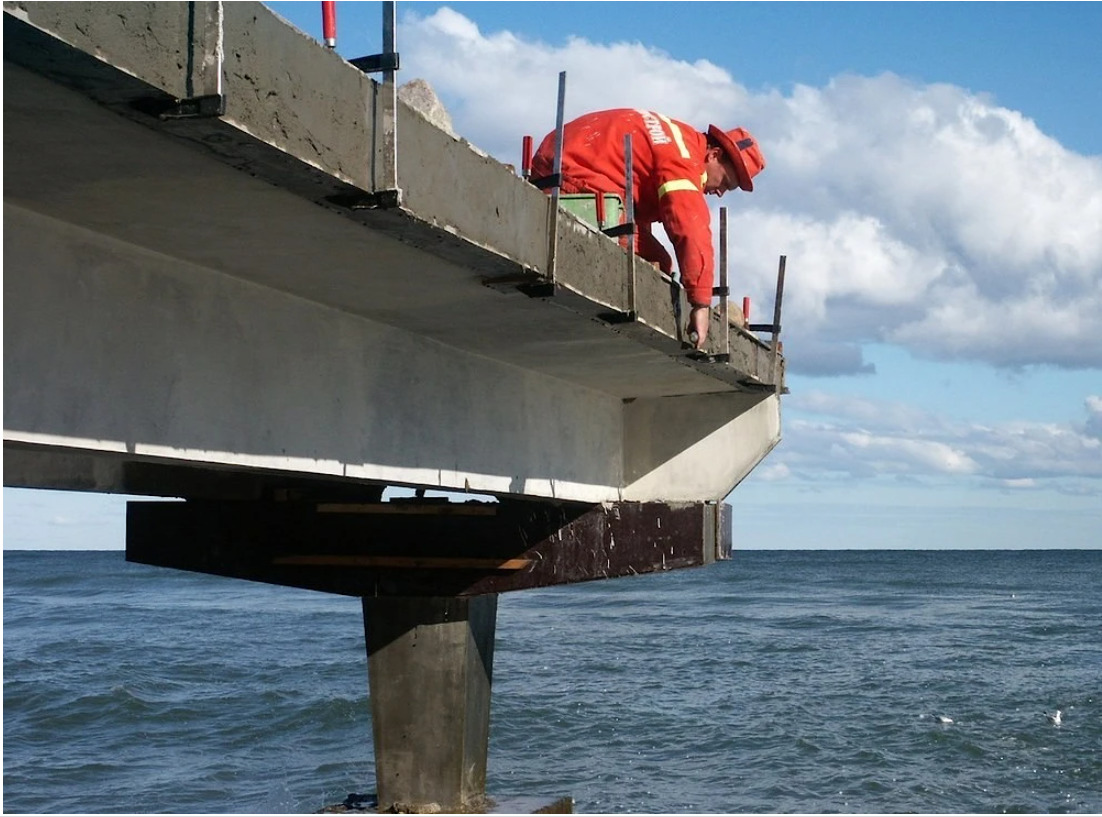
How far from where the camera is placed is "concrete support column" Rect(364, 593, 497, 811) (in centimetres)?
1007

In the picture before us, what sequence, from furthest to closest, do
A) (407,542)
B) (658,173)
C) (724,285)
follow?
(407,542), (724,285), (658,173)

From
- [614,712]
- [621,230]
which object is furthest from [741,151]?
[614,712]

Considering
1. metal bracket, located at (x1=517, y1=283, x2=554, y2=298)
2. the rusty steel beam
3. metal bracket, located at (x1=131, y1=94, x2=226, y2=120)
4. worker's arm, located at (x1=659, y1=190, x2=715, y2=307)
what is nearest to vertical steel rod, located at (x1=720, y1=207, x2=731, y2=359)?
worker's arm, located at (x1=659, y1=190, x2=715, y2=307)

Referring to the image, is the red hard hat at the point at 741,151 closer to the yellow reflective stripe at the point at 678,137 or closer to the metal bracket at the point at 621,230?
the yellow reflective stripe at the point at 678,137

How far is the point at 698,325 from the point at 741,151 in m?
1.42

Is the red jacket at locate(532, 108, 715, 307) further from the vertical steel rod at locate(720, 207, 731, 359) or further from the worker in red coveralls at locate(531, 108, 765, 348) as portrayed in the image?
the vertical steel rod at locate(720, 207, 731, 359)

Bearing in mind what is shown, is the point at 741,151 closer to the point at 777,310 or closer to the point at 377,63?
the point at 777,310

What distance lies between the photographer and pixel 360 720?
70.2ft

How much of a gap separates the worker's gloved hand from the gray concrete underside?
0.52ft

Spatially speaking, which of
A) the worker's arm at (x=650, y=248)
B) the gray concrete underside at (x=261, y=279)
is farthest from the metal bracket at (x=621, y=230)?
the worker's arm at (x=650, y=248)

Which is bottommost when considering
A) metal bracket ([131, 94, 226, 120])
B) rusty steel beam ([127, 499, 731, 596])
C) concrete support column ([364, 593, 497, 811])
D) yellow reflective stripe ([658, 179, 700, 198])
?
concrete support column ([364, 593, 497, 811])

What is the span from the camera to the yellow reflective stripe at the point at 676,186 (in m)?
7.75

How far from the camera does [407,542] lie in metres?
10.3

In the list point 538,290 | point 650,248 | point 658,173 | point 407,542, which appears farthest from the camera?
point 407,542
